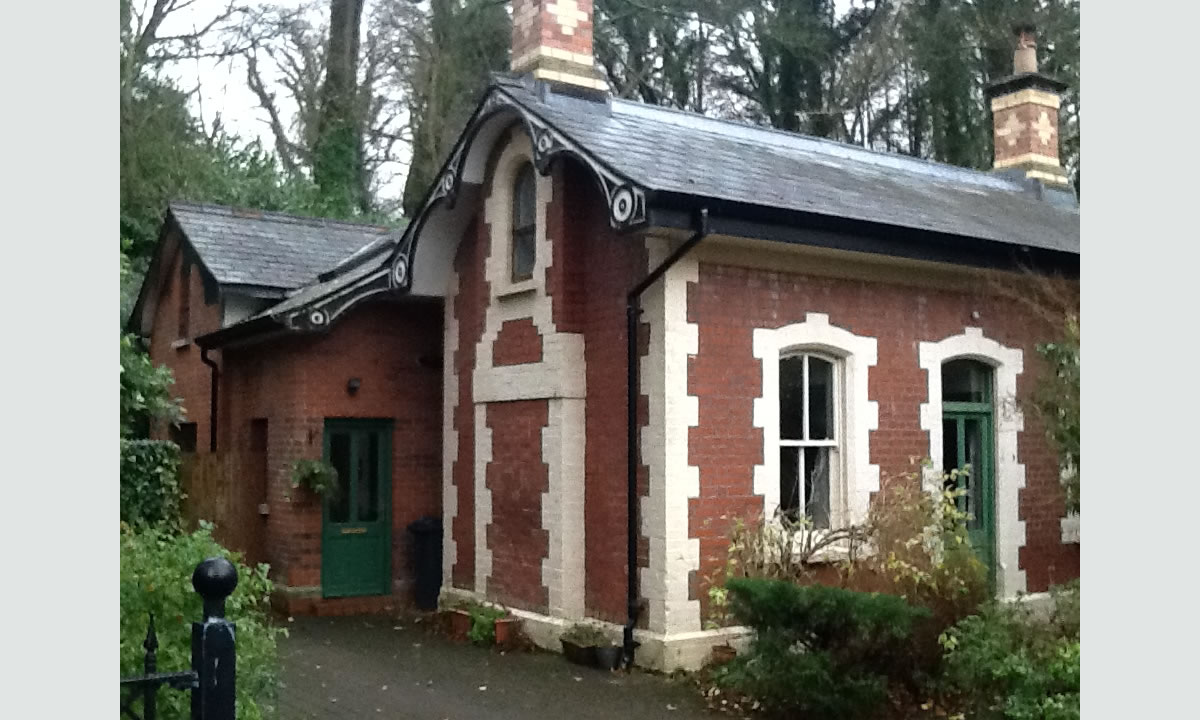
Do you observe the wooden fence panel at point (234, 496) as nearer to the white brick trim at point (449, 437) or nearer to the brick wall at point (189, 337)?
the brick wall at point (189, 337)

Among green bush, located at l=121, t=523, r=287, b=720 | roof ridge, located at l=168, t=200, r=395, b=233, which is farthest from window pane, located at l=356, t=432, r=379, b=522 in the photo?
green bush, located at l=121, t=523, r=287, b=720

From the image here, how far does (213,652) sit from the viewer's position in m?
4.46

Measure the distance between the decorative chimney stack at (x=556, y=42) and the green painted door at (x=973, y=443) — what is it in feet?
16.0

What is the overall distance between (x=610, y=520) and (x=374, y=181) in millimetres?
22588

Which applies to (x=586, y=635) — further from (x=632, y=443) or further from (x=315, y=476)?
(x=315, y=476)

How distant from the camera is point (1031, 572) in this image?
12.7 metres

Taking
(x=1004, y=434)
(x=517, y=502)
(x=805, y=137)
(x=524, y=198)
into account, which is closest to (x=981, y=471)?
(x=1004, y=434)

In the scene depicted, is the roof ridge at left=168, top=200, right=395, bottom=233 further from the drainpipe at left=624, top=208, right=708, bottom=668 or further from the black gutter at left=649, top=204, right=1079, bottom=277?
the black gutter at left=649, top=204, right=1079, bottom=277

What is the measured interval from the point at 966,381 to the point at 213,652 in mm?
9701

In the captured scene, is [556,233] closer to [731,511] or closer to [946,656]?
[731,511]

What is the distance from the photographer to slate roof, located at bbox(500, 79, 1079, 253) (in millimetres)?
10398

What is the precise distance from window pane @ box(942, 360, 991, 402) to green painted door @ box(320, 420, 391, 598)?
6.46m

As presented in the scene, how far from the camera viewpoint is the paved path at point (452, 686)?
8750mm

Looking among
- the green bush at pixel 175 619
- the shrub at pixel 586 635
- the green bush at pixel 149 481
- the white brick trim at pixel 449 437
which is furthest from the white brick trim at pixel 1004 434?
the green bush at pixel 149 481
